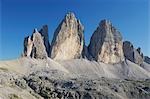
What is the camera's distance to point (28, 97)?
113438 millimetres

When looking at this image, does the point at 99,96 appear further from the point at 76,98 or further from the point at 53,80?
the point at 53,80

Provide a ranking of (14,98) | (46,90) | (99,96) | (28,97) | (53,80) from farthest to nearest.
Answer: (53,80) < (99,96) < (46,90) < (28,97) < (14,98)

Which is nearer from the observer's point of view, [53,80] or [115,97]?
[115,97]

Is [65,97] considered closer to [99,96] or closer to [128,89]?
[99,96]

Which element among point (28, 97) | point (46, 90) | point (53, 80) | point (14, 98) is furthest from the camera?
point (53, 80)

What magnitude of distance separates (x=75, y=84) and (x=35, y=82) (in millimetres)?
27854

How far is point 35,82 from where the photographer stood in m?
163

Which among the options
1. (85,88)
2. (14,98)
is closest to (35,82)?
(85,88)

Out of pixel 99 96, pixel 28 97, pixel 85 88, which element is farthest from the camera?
pixel 85 88

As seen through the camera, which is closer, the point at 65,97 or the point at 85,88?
the point at 65,97

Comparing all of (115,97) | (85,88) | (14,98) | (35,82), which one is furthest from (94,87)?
(14,98)

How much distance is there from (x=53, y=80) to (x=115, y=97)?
4364 centimetres

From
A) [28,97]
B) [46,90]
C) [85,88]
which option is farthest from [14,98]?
[85,88]

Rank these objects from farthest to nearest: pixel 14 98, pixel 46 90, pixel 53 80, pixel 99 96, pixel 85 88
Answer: pixel 53 80 < pixel 85 88 < pixel 99 96 < pixel 46 90 < pixel 14 98
